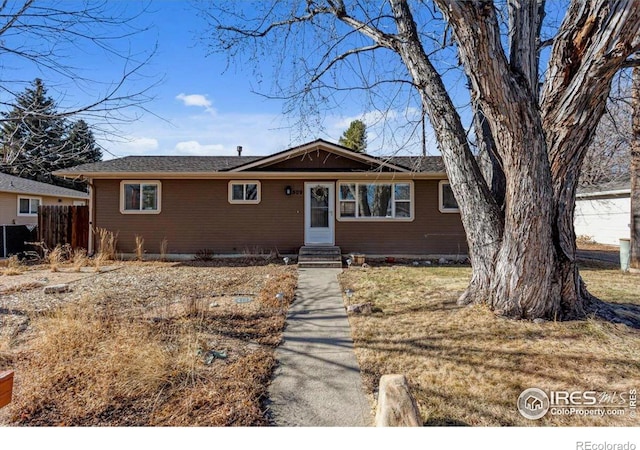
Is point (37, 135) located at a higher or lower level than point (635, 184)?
lower

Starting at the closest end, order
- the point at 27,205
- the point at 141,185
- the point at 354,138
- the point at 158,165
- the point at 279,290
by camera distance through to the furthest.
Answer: the point at 279,290 < the point at 141,185 < the point at 158,165 < the point at 27,205 < the point at 354,138

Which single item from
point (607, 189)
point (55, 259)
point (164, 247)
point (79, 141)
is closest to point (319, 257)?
point (164, 247)

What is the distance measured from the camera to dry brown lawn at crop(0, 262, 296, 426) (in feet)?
7.83

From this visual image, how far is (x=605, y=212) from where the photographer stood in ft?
52.6

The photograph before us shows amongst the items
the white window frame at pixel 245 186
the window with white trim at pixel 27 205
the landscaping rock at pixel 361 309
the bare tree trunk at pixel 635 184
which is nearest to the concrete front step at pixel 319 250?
the white window frame at pixel 245 186

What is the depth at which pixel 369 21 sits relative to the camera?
209 inches

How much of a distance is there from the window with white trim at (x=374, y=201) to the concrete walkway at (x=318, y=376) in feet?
19.1

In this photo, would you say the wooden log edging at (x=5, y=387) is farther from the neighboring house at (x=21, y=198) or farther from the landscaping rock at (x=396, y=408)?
the neighboring house at (x=21, y=198)

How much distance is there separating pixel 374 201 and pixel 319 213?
74.6 inches

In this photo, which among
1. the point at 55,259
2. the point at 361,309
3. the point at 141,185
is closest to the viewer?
the point at 361,309

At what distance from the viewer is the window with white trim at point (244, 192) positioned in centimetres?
1055

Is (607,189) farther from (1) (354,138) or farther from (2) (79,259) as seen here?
(2) (79,259)

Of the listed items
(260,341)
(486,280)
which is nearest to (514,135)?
(486,280)

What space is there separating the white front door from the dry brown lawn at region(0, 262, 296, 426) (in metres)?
4.85
